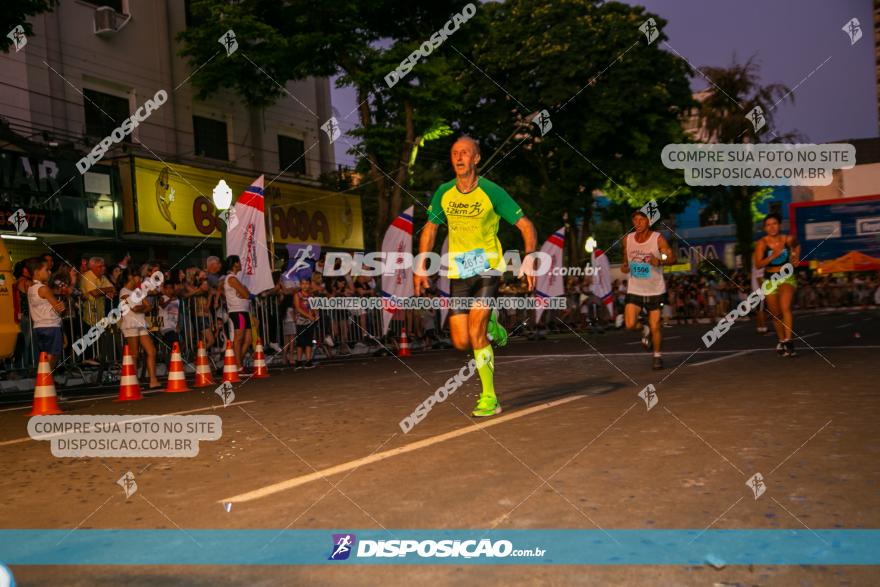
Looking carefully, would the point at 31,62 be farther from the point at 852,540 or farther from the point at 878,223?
the point at 878,223

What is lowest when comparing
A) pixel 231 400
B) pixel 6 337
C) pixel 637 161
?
pixel 231 400

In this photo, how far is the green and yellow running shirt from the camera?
23.1 ft

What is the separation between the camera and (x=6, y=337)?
10742 mm

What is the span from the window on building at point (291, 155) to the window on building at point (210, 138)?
2530 mm

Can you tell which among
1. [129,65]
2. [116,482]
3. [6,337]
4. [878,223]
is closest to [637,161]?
[878,223]

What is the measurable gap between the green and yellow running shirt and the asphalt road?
1.24 meters

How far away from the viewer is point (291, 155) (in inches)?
1195

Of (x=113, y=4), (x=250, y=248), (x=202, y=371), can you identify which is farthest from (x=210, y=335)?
(x=113, y=4)

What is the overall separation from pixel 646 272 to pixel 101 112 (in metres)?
17.3

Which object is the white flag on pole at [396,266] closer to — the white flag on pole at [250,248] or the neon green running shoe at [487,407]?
the white flag on pole at [250,248]

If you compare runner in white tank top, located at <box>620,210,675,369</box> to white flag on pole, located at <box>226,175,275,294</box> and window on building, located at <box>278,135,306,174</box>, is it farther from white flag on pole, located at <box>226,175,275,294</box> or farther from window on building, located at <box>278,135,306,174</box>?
window on building, located at <box>278,135,306,174</box>

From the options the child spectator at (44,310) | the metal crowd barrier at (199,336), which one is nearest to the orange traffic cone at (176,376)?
the child spectator at (44,310)

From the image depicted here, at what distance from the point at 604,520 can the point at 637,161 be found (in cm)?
3328

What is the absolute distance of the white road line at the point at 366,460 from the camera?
14.2 feet
